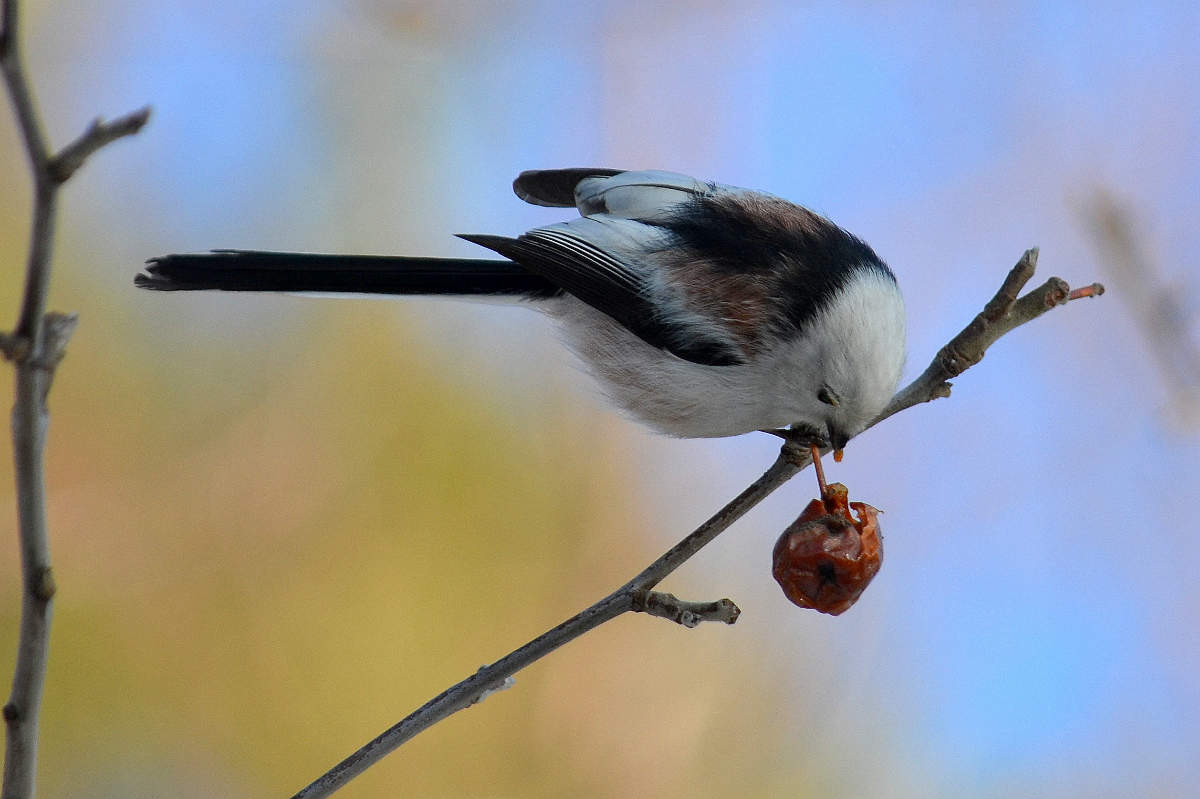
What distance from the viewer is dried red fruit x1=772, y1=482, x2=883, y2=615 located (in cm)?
161

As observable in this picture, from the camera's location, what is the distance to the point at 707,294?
1.98 metres

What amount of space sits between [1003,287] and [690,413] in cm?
65

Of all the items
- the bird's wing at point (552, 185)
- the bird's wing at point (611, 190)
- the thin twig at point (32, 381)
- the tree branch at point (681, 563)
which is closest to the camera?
the thin twig at point (32, 381)

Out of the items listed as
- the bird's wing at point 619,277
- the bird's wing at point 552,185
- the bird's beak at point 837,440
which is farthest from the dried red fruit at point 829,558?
the bird's wing at point 552,185

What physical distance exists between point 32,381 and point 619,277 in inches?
50.0

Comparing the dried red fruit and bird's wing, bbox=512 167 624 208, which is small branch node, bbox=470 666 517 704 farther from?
bird's wing, bbox=512 167 624 208

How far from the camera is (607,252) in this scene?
2.03m

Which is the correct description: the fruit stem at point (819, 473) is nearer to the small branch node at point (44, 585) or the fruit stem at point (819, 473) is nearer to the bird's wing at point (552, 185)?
the bird's wing at point (552, 185)

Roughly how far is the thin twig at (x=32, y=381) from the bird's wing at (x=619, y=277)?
1.16m

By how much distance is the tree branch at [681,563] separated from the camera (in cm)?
122

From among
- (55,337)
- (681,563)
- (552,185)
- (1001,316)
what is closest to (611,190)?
(552,185)

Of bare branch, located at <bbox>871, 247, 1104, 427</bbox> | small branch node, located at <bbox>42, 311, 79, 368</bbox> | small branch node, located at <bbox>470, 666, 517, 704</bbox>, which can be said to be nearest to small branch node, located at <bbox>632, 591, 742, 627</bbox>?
small branch node, located at <bbox>470, 666, 517, 704</bbox>

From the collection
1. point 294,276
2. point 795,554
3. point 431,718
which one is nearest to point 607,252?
point 294,276

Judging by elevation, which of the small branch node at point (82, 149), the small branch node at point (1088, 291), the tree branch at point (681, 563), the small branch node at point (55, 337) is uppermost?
the small branch node at point (82, 149)
